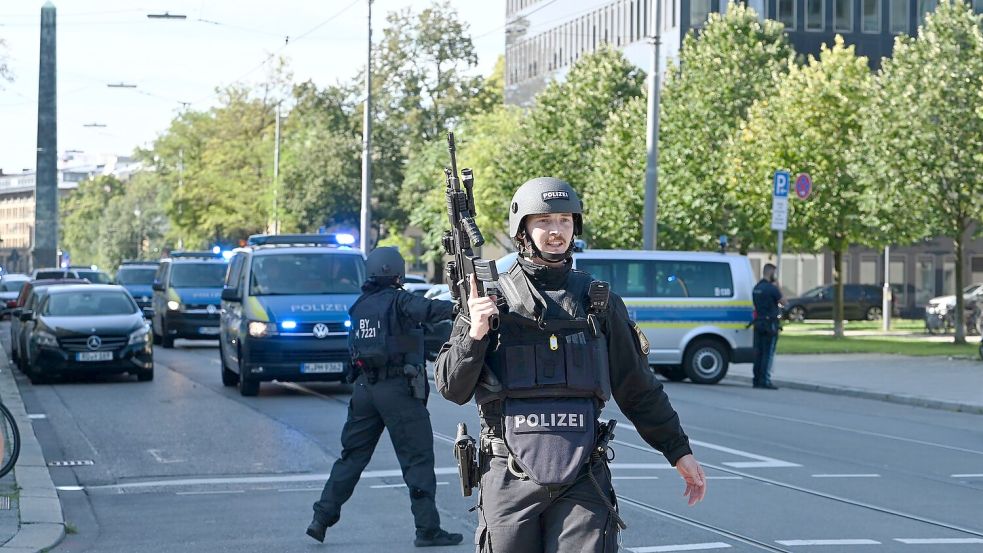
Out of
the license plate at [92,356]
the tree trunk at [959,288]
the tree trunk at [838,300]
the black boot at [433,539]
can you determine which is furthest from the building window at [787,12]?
the black boot at [433,539]

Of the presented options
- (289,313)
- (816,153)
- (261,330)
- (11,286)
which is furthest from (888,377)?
(11,286)

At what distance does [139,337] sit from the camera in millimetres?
21906

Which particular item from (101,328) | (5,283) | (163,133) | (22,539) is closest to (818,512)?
(22,539)

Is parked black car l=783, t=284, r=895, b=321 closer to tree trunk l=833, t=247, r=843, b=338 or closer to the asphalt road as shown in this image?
tree trunk l=833, t=247, r=843, b=338

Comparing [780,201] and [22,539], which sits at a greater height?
[780,201]

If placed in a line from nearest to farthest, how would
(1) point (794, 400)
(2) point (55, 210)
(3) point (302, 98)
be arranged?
(1) point (794, 400), (2) point (55, 210), (3) point (302, 98)

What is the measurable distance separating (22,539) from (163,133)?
86.2 metres

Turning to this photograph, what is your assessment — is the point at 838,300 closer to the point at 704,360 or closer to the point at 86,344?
the point at 704,360

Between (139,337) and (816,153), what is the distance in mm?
21299

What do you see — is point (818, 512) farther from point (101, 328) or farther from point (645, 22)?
point (645, 22)

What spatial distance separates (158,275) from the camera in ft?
114

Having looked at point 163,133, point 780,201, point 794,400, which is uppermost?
point 163,133

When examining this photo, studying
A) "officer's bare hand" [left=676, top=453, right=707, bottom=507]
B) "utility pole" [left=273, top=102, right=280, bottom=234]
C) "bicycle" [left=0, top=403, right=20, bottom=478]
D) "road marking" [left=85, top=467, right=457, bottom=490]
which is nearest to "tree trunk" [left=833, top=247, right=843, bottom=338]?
"road marking" [left=85, top=467, right=457, bottom=490]

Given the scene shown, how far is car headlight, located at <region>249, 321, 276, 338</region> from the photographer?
1897 centimetres
